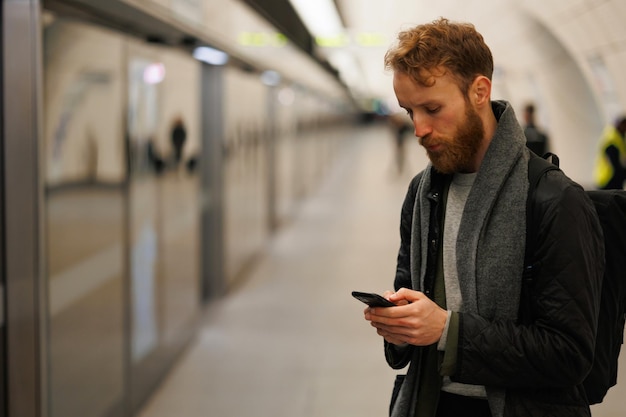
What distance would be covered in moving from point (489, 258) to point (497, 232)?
0.18 feet

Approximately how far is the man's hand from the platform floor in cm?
94

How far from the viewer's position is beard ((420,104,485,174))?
5.47ft

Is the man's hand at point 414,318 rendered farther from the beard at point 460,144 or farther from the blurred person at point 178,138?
the blurred person at point 178,138

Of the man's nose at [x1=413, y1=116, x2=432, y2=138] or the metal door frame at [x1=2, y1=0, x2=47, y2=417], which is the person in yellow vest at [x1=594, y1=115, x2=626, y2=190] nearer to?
the metal door frame at [x1=2, y1=0, x2=47, y2=417]

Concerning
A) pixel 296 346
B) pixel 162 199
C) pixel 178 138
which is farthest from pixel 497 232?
pixel 178 138

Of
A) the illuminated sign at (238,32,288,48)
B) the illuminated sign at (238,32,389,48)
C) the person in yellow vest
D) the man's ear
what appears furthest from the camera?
the illuminated sign at (238,32,389,48)

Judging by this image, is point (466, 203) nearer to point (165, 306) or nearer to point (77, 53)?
point (77, 53)

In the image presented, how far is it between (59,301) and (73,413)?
654 millimetres

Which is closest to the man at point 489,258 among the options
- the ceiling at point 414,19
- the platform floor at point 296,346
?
the ceiling at point 414,19

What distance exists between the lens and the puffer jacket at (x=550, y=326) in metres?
1.55

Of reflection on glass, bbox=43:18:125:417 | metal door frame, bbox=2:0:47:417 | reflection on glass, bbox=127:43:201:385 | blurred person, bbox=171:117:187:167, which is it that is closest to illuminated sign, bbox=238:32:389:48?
reflection on glass, bbox=127:43:201:385

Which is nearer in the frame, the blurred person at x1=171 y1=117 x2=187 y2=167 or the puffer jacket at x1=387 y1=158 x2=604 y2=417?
the puffer jacket at x1=387 y1=158 x2=604 y2=417

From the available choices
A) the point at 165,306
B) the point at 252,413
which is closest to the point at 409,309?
the point at 252,413

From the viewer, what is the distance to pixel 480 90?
1668mm
